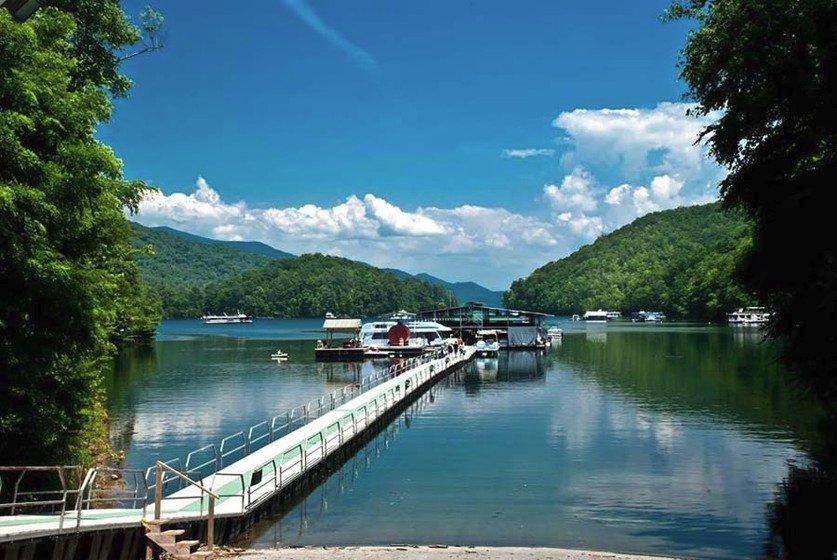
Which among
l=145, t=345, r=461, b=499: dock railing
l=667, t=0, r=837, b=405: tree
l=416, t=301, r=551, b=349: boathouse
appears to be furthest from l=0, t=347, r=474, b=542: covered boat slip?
l=416, t=301, r=551, b=349: boathouse

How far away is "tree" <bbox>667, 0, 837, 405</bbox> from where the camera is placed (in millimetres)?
18953

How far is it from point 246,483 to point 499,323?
10228 cm

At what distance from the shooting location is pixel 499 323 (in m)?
126

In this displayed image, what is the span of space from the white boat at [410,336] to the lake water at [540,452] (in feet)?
85.6

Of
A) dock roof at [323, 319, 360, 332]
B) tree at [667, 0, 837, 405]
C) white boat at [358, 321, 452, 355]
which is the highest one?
tree at [667, 0, 837, 405]

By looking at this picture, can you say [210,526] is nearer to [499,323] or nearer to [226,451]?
[226,451]

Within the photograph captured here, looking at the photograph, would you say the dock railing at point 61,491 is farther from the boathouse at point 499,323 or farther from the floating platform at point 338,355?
the boathouse at point 499,323

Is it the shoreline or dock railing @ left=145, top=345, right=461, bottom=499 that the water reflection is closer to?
dock railing @ left=145, top=345, right=461, bottom=499

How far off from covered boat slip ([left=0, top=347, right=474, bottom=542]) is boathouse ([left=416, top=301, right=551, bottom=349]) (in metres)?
66.4

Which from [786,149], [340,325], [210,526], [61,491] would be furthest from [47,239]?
[340,325]

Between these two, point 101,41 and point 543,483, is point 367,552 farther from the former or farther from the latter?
point 101,41

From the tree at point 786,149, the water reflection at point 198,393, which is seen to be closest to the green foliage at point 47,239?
the water reflection at point 198,393

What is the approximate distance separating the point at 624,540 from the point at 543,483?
7710 millimetres

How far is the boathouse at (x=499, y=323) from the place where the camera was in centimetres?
11738
